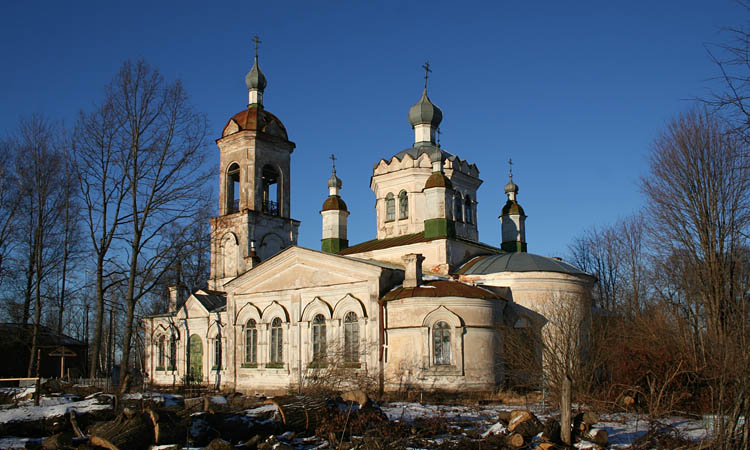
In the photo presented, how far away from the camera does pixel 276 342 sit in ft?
75.3

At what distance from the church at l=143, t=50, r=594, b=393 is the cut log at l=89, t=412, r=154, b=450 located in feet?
14.5

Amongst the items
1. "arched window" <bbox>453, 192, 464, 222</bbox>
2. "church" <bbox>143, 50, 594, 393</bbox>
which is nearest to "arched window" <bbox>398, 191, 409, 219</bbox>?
"church" <bbox>143, 50, 594, 393</bbox>

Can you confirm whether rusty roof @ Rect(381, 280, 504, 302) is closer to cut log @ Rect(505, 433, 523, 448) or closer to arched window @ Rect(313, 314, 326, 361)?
arched window @ Rect(313, 314, 326, 361)

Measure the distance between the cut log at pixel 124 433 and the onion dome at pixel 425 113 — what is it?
19502 mm

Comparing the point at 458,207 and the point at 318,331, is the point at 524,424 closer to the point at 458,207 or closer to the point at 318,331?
the point at 318,331

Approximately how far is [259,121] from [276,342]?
413 inches

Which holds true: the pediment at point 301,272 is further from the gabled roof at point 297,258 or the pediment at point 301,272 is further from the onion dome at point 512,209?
the onion dome at point 512,209

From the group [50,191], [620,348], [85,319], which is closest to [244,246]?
[50,191]

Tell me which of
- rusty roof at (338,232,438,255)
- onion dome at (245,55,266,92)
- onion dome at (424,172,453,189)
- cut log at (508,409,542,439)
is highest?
onion dome at (245,55,266,92)

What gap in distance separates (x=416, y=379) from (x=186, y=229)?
893cm

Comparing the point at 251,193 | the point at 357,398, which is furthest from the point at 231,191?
the point at 357,398

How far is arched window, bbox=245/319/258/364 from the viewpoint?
77.0ft

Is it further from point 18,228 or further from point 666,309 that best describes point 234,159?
point 666,309

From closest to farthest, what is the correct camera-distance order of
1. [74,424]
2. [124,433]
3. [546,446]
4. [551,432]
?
[124,433]
[546,446]
[551,432]
[74,424]
